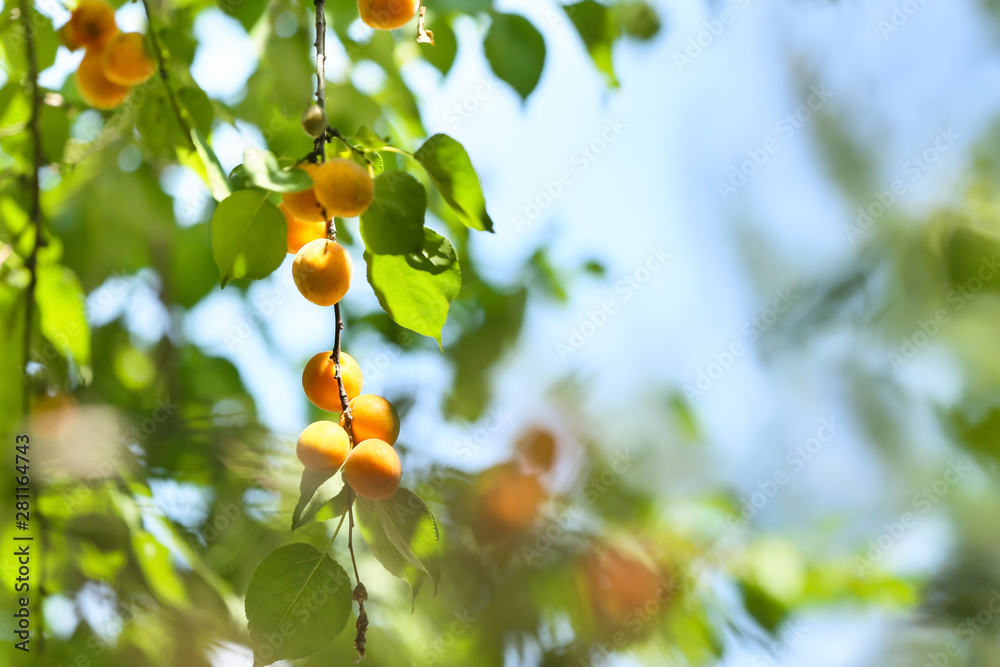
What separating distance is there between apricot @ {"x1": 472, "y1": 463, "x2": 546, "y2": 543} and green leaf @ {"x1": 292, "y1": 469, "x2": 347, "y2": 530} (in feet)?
3.77

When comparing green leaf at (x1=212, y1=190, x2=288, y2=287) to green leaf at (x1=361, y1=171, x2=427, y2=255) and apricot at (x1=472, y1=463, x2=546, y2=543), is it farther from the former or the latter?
apricot at (x1=472, y1=463, x2=546, y2=543)

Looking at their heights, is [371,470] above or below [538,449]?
above

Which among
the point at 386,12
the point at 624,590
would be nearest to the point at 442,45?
the point at 386,12

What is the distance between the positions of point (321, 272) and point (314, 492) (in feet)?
0.51

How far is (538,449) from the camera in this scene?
187 centimetres

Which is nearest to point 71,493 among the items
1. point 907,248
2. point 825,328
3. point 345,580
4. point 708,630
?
point 345,580

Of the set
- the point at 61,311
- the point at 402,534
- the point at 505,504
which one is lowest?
the point at 505,504

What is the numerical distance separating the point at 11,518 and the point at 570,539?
1.11 meters

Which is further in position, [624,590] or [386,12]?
[624,590]

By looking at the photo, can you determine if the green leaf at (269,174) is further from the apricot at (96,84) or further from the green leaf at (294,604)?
the apricot at (96,84)

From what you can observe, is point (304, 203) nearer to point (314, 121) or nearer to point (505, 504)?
point (314, 121)

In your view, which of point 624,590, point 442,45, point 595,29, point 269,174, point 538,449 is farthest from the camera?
point 538,449

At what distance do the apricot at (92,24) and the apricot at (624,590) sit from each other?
1399 mm

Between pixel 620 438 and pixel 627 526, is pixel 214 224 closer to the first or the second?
pixel 627 526
